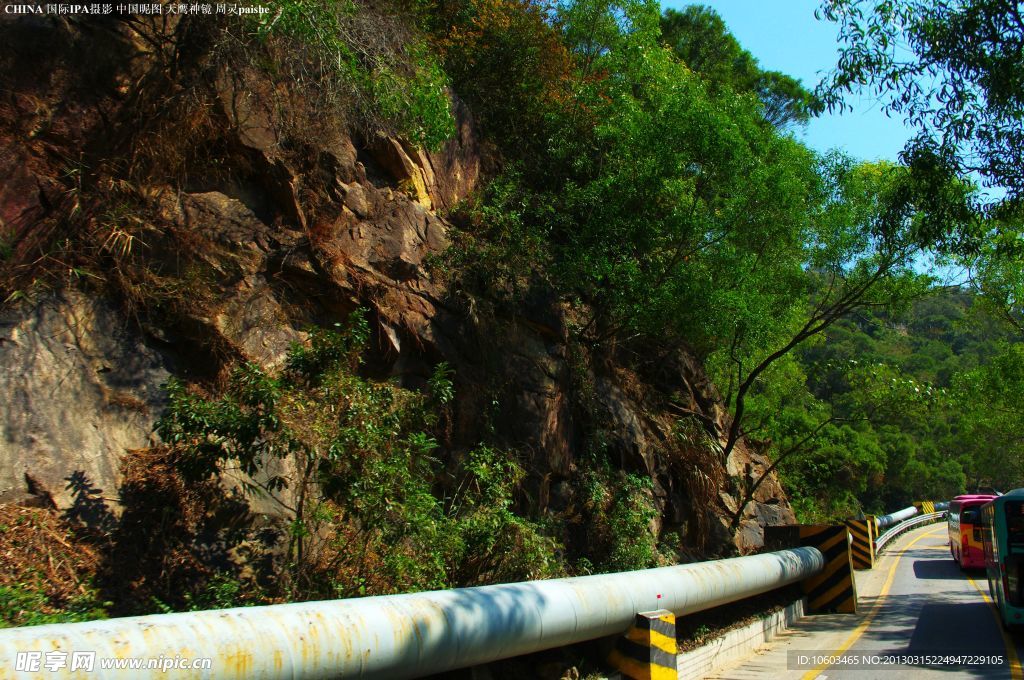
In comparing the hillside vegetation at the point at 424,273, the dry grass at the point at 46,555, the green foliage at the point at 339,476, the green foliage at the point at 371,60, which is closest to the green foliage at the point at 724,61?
the hillside vegetation at the point at 424,273

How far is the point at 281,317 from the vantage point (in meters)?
10.2

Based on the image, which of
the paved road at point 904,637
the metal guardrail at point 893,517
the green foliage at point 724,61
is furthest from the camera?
the metal guardrail at point 893,517

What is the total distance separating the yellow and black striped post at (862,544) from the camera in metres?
21.0

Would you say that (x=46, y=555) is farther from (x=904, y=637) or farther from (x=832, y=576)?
(x=832, y=576)

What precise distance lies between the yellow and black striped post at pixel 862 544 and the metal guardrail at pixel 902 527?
11.2ft

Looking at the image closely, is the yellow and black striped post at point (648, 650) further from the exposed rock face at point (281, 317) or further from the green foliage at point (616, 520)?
the exposed rock face at point (281, 317)

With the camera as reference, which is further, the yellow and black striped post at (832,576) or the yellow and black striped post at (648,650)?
the yellow and black striped post at (832,576)

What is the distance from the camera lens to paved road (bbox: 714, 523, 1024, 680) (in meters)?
9.65

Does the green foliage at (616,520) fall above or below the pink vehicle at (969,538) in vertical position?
above

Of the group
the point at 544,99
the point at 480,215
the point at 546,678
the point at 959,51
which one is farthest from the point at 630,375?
the point at 546,678

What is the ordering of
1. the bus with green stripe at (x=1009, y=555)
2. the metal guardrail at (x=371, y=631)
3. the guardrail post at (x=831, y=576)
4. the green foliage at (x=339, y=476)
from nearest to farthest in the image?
the metal guardrail at (x=371, y=631)
the green foliage at (x=339, y=476)
the bus with green stripe at (x=1009, y=555)
the guardrail post at (x=831, y=576)

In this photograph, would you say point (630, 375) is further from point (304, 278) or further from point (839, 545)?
point (304, 278)

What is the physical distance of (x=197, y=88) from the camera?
33.1 feet

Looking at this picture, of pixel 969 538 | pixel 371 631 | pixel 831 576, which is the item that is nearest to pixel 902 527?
pixel 969 538
